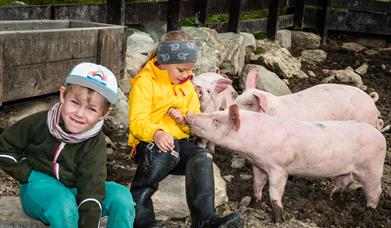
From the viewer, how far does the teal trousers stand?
3.06m

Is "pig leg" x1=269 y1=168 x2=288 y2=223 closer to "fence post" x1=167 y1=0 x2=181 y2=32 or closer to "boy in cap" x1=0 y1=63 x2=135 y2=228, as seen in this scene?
"boy in cap" x1=0 y1=63 x2=135 y2=228

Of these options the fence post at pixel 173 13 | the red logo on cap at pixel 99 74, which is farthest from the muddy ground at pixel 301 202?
the fence post at pixel 173 13

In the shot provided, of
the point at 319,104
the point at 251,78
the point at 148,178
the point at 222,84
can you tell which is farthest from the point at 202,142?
the point at 148,178

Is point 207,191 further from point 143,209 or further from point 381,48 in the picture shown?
point 381,48

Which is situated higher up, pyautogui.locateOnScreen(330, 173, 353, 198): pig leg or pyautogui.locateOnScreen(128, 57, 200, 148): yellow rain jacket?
pyautogui.locateOnScreen(128, 57, 200, 148): yellow rain jacket

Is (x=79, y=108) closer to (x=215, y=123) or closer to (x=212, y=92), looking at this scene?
(x=215, y=123)

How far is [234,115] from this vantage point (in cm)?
435

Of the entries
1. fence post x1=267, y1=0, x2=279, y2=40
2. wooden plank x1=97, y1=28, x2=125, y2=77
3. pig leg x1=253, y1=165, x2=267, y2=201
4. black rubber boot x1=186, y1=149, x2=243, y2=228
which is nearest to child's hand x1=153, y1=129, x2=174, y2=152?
black rubber boot x1=186, y1=149, x2=243, y2=228

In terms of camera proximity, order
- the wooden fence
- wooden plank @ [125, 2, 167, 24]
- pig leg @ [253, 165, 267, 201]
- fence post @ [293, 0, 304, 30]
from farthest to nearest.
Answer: fence post @ [293, 0, 304, 30] → wooden plank @ [125, 2, 167, 24] → the wooden fence → pig leg @ [253, 165, 267, 201]

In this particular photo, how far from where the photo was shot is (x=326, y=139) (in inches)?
183

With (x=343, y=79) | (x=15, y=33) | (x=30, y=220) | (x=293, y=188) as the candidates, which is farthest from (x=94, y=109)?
(x=343, y=79)

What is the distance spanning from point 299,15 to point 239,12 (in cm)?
328

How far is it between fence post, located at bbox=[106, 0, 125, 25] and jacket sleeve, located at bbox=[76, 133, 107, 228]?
397cm

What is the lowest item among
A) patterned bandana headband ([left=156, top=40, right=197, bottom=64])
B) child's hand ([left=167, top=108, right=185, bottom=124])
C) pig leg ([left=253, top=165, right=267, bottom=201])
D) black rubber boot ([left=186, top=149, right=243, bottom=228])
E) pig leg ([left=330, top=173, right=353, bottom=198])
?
pig leg ([left=330, top=173, right=353, bottom=198])
